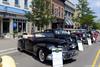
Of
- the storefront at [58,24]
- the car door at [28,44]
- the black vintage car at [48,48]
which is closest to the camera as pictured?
the black vintage car at [48,48]

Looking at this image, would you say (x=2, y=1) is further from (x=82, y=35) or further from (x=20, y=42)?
(x=20, y=42)

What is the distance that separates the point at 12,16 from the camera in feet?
110

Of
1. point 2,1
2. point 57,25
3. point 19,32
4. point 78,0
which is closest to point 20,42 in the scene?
point 2,1

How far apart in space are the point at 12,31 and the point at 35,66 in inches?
883

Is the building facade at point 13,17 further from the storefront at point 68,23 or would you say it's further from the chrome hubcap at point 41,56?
the storefront at point 68,23

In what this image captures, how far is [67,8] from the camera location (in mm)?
68688

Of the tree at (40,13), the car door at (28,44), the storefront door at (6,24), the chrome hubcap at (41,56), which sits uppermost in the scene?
the tree at (40,13)

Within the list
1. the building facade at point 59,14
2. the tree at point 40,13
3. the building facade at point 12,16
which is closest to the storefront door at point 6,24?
the building facade at point 12,16

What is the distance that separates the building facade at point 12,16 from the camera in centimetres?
3102

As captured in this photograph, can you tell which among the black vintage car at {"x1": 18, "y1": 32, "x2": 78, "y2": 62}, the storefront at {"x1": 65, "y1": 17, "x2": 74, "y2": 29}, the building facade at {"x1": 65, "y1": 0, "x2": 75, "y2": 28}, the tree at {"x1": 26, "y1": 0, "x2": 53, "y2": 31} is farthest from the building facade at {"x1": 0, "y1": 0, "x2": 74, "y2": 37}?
the building facade at {"x1": 65, "y1": 0, "x2": 75, "y2": 28}

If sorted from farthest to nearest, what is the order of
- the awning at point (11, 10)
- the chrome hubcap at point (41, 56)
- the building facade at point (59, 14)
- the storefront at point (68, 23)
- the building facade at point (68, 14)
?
the building facade at point (68, 14)
the storefront at point (68, 23)
the building facade at point (59, 14)
the awning at point (11, 10)
the chrome hubcap at point (41, 56)

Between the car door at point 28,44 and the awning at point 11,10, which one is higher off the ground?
the awning at point 11,10

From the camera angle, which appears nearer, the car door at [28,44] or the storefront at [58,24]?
the car door at [28,44]

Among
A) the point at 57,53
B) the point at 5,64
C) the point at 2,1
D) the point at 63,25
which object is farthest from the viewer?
the point at 63,25
